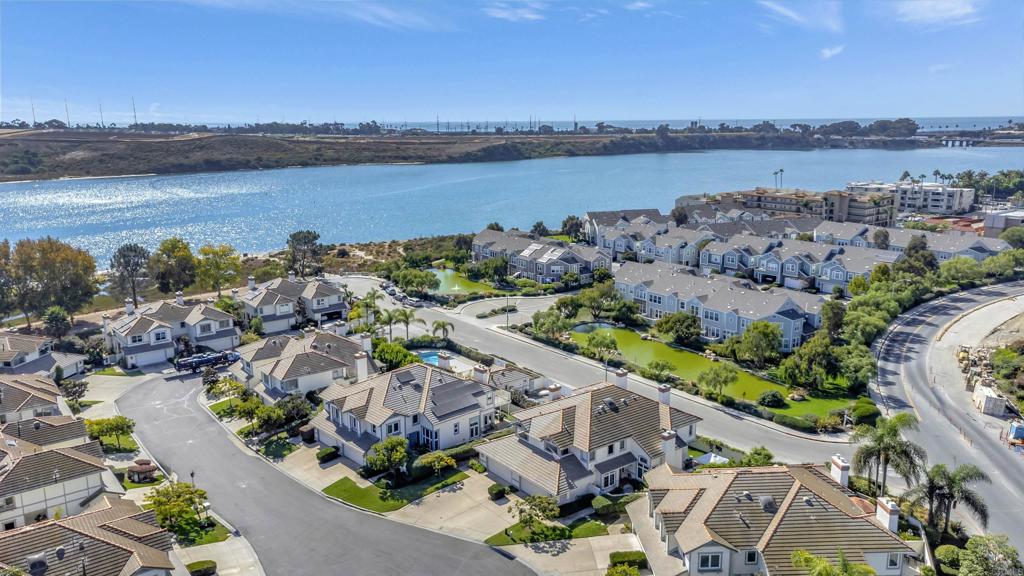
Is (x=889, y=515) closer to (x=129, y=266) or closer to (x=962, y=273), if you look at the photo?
(x=962, y=273)

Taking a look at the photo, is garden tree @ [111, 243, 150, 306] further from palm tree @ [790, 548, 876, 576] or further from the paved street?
the paved street

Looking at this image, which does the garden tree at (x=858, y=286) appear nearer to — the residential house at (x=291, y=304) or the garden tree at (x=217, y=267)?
the residential house at (x=291, y=304)

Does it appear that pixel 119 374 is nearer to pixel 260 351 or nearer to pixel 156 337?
pixel 156 337

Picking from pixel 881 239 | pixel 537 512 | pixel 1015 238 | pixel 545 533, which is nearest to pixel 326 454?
pixel 537 512

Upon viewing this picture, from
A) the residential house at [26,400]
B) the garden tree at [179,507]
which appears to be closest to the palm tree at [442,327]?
the residential house at [26,400]

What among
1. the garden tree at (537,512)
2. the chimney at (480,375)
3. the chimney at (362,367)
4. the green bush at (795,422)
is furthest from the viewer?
the chimney at (362,367)

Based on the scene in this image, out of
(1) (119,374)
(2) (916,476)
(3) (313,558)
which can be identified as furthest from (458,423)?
(1) (119,374)
